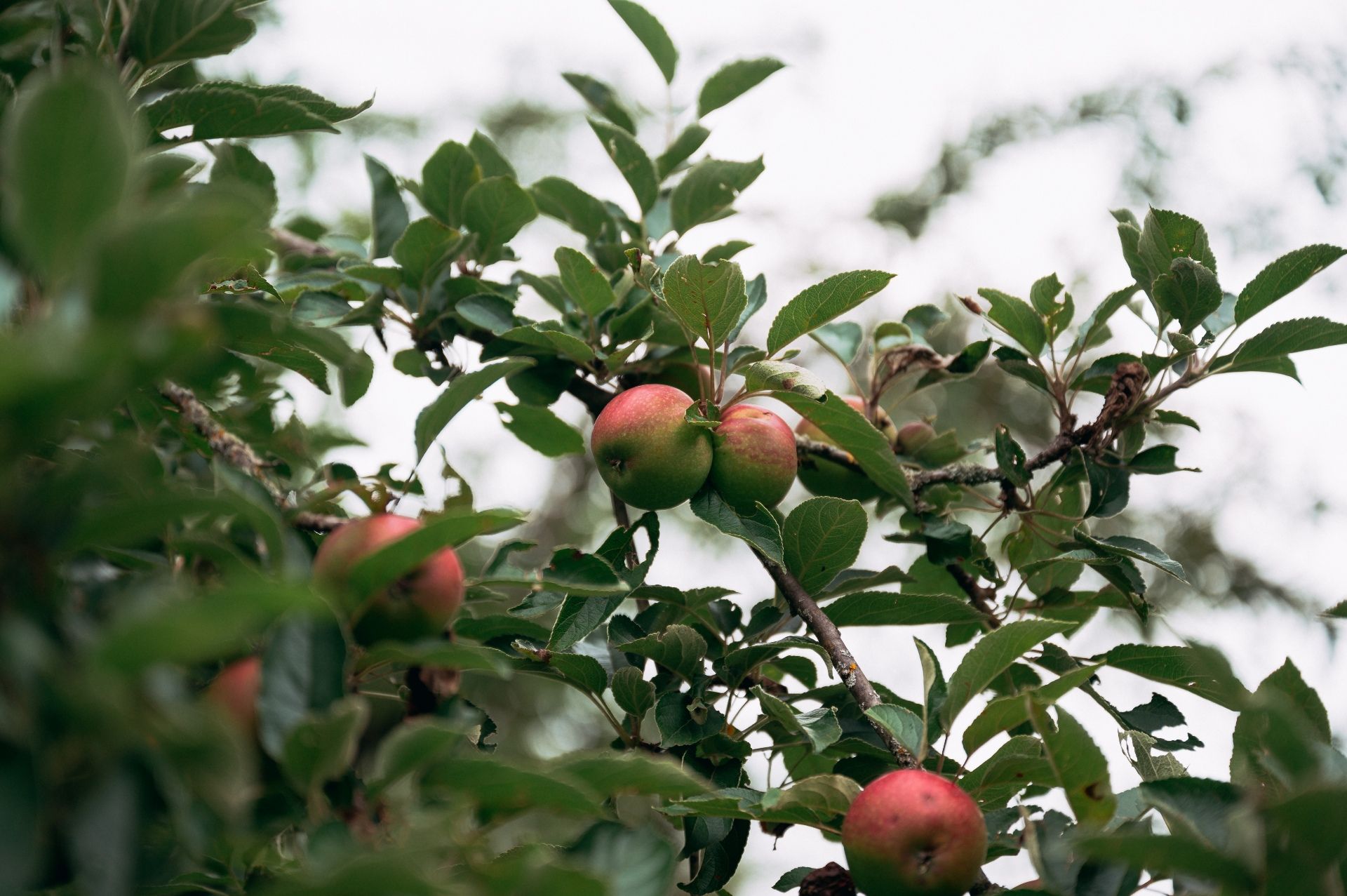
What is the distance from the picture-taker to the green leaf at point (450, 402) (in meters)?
1.06

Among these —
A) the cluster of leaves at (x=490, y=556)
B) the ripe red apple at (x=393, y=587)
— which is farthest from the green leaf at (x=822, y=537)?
the ripe red apple at (x=393, y=587)

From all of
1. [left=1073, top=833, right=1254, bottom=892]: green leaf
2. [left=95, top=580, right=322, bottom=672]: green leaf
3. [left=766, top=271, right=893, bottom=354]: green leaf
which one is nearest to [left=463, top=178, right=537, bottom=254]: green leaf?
[left=766, top=271, right=893, bottom=354]: green leaf

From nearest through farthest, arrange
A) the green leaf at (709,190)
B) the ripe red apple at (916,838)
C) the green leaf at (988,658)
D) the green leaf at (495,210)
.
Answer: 1. the ripe red apple at (916,838)
2. the green leaf at (988,658)
3. the green leaf at (495,210)
4. the green leaf at (709,190)

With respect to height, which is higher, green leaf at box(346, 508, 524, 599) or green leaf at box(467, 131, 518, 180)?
green leaf at box(467, 131, 518, 180)

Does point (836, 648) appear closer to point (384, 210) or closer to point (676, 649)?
point (676, 649)

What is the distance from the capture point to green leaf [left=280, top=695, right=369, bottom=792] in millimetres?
698

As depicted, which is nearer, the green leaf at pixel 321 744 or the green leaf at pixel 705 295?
the green leaf at pixel 321 744

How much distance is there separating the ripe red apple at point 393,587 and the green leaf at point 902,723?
48cm

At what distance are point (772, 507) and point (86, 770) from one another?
3.42 feet

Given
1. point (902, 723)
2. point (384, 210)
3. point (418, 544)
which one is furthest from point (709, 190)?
point (418, 544)

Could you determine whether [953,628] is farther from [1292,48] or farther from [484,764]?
[1292,48]

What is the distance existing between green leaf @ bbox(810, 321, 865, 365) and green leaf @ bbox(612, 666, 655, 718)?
779 mm

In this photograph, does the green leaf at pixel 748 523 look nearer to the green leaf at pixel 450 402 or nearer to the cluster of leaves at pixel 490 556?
the cluster of leaves at pixel 490 556

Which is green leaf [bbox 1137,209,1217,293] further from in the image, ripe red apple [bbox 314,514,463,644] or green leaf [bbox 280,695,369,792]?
green leaf [bbox 280,695,369,792]
